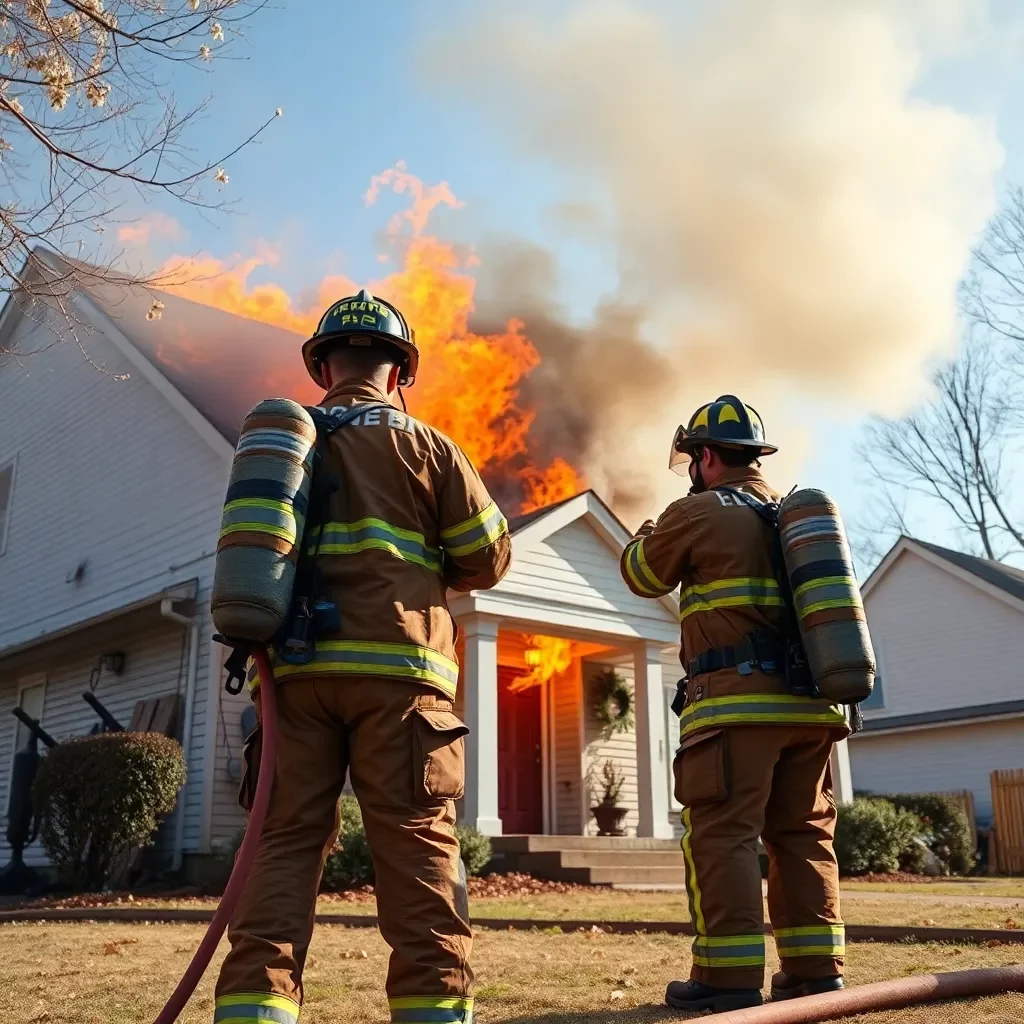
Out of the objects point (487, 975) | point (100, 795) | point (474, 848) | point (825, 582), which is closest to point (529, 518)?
point (474, 848)

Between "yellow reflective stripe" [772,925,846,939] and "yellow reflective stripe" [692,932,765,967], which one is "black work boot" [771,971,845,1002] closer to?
"yellow reflective stripe" [772,925,846,939]

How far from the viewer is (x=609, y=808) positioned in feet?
48.4

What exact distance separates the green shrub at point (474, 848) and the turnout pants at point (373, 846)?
812cm

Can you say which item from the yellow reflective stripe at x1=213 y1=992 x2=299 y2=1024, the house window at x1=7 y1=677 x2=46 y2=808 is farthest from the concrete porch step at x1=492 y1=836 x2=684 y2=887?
the yellow reflective stripe at x1=213 y1=992 x2=299 y2=1024

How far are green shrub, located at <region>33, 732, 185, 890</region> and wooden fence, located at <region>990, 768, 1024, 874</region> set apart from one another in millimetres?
13590

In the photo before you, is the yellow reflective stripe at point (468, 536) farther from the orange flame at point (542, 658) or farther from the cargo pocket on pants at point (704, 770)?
the orange flame at point (542, 658)

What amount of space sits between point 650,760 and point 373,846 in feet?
36.9

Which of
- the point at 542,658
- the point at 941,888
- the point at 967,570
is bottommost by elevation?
the point at 941,888

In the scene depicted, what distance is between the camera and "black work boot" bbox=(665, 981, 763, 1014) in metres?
3.37

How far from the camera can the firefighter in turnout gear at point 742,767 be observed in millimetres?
3459

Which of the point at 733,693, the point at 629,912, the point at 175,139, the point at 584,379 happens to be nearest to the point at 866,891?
the point at 629,912

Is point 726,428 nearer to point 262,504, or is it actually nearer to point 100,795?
point 262,504

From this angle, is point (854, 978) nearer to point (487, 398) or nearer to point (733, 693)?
point (733, 693)

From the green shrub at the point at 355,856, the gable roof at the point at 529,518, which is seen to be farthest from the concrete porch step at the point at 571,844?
the gable roof at the point at 529,518
